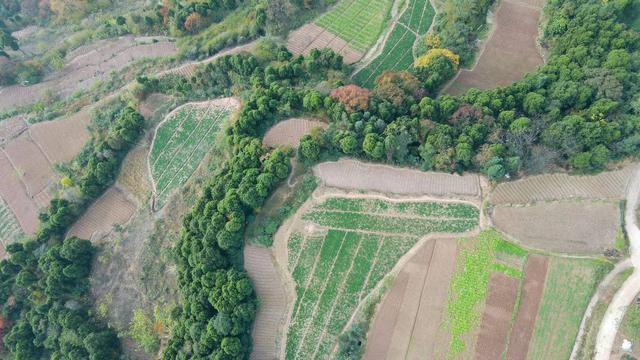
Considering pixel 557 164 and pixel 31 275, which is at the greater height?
pixel 557 164

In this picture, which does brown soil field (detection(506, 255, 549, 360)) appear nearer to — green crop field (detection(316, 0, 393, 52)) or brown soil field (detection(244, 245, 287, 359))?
brown soil field (detection(244, 245, 287, 359))

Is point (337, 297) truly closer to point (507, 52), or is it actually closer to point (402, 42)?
point (402, 42)

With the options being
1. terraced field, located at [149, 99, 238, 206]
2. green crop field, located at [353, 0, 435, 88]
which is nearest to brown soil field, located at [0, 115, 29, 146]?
terraced field, located at [149, 99, 238, 206]

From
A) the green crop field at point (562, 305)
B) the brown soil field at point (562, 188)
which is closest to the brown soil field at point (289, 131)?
the brown soil field at point (562, 188)

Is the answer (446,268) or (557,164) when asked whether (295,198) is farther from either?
(557,164)

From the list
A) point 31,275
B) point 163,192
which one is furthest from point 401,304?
point 31,275
